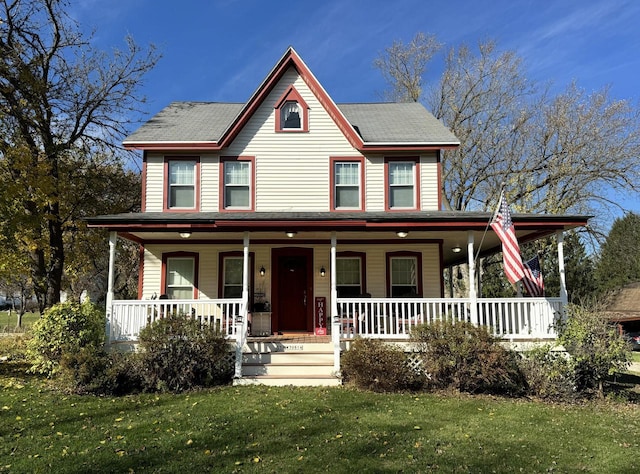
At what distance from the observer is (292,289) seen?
13.5m

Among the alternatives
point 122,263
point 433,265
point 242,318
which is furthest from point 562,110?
point 122,263

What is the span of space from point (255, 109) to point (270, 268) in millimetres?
4746

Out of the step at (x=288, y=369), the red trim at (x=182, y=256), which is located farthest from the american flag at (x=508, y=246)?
the red trim at (x=182, y=256)

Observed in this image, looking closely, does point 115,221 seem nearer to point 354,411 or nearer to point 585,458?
point 354,411

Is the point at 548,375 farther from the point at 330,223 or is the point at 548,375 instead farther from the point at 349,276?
the point at 349,276

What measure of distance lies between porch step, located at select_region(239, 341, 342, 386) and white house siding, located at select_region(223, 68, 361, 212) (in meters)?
4.27

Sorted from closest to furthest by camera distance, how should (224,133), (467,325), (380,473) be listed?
1. (380,473)
2. (467,325)
3. (224,133)

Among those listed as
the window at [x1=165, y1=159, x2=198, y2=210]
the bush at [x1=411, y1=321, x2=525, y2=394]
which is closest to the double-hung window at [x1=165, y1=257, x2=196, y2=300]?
the window at [x1=165, y1=159, x2=198, y2=210]

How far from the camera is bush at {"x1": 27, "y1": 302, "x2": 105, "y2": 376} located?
32.2 ft

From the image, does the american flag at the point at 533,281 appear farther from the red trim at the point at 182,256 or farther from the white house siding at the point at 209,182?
the red trim at the point at 182,256

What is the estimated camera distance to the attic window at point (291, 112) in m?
14.0

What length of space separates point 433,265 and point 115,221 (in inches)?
337

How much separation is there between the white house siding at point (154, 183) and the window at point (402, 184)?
666 cm

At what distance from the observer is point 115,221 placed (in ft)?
35.6
